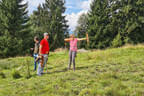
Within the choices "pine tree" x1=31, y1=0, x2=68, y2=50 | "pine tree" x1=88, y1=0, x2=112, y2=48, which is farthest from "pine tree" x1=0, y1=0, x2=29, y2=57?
"pine tree" x1=88, y1=0, x2=112, y2=48

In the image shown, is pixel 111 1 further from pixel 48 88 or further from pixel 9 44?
pixel 48 88

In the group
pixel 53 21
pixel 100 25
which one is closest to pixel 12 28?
pixel 53 21

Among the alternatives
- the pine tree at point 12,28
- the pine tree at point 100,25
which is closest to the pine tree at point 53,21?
the pine tree at point 12,28

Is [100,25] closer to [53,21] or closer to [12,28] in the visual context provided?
[53,21]

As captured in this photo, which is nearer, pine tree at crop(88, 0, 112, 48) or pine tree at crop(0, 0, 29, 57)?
pine tree at crop(0, 0, 29, 57)

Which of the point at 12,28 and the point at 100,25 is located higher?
the point at 100,25

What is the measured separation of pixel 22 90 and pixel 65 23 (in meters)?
35.9

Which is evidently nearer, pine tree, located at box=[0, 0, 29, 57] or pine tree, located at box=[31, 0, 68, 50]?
pine tree, located at box=[0, 0, 29, 57]

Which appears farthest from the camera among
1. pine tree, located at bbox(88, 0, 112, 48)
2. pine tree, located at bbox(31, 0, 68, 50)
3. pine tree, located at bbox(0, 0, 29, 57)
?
pine tree, located at bbox(31, 0, 68, 50)

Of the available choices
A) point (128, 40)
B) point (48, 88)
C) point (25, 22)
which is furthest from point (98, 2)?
point (48, 88)

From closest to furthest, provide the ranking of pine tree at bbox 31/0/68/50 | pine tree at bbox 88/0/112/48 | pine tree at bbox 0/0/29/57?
pine tree at bbox 0/0/29/57, pine tree at bbox 88/0/112/48, pine tree at bbox 31/0/68/50

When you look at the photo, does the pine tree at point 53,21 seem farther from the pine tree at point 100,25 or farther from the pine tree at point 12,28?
the pine tree at point 100,25

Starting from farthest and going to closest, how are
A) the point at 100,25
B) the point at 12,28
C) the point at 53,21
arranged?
the point at 53,21
the point at 100,25
the point at 12,28

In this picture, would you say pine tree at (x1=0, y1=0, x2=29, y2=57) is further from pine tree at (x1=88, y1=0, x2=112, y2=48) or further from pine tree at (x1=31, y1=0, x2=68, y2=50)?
pine tree at (x1=88, y1=0, x2=112, y2=48)
